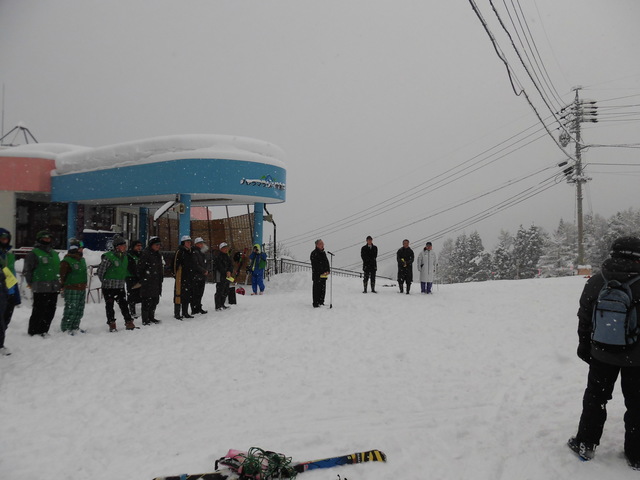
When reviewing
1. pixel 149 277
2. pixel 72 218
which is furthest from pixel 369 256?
pixel 72 218

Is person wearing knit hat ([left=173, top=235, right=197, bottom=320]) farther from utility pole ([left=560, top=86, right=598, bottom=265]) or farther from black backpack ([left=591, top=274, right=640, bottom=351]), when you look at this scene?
utility pole ([left=560, top=86, right=598, bottom=265])

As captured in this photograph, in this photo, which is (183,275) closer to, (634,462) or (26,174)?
(634,462)

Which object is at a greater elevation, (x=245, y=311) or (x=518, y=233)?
(x=518, y=233)

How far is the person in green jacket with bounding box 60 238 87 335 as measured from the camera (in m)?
7.57

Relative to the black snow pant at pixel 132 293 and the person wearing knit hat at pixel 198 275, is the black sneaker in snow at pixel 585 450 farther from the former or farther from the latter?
the black snow pant at pixel 132 293

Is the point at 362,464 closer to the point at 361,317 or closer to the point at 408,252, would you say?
the point at 361,317

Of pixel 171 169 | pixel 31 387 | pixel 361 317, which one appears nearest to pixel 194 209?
pixel 171 169

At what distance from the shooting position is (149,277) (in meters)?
8.80

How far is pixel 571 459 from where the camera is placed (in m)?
3.34

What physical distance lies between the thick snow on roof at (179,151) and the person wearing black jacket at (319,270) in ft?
25.2

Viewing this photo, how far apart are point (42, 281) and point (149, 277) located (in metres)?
2.09

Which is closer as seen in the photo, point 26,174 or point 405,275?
point 405,275

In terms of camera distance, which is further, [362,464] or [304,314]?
[304,314]

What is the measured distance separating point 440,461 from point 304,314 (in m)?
6.74
